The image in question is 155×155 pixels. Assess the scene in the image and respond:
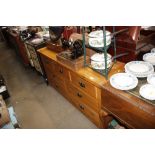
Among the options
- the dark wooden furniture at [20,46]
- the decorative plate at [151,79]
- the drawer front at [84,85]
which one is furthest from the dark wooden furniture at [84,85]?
the dark wooden furniture at [20,46]

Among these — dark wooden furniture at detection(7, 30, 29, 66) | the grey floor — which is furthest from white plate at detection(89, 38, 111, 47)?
dark wooden furniture at detection(7, 30, 29, 66)

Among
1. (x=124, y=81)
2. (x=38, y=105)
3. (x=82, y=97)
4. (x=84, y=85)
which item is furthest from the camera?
(x=38, y=105)

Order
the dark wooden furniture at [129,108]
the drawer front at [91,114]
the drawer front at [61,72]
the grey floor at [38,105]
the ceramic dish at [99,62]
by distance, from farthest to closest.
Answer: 1. the grey floor at [38,105]
2. the drawer front at [61,72]
3. the drawer front at [91,114]
4. the ceramic dish at [99,62]
5. the dark wooden furniture at [129,108]

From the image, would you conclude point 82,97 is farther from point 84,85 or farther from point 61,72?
point 61,72

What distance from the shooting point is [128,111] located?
1.45 m

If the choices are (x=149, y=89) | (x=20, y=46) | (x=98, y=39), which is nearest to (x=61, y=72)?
(x=98, y=39)

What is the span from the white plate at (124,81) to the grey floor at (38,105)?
0.95 meters

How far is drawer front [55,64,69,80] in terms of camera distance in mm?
2298

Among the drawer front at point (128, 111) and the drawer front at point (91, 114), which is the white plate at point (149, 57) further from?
the drawer front at point (91, 114)

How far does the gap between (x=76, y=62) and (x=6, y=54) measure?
181 inches

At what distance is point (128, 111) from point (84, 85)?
689 mm

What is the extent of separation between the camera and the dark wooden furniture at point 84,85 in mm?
1851

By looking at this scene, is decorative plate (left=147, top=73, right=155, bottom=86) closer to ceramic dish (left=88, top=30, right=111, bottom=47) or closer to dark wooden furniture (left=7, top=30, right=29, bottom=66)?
ceramic dish (left=88, top=30, right=111, bottom=47)
